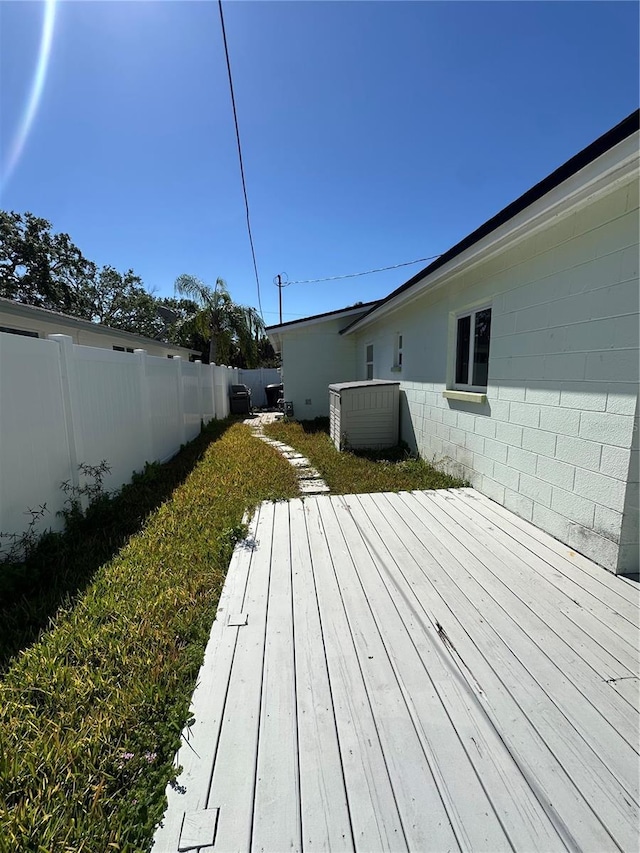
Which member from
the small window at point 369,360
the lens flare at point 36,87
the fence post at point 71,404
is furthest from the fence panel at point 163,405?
the small window at point 369,360

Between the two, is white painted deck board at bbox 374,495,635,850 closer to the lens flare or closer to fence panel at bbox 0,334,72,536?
fence panel at bbox 0,334,72,536

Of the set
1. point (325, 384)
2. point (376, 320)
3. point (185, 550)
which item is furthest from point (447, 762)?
point (325, 384)

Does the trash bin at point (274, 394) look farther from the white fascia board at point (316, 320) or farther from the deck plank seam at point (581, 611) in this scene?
the deck plank seam at point (581, 611)

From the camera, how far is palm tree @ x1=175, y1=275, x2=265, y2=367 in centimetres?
1608

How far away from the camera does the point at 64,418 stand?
3.18 meters

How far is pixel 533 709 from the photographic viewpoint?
1501 mm

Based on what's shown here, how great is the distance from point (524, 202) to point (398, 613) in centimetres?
311

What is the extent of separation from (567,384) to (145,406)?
5.15 meters

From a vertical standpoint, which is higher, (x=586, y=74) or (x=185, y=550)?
(x=586, y=74)

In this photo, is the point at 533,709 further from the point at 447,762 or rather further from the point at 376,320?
the point at 376,320

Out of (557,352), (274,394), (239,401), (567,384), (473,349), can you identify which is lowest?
(239,401)

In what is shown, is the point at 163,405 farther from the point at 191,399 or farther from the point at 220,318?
the point at 220,318

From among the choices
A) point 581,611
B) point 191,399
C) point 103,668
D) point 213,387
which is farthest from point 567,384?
point 213,387

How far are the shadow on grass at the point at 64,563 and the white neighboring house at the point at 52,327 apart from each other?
3394 millimetres
